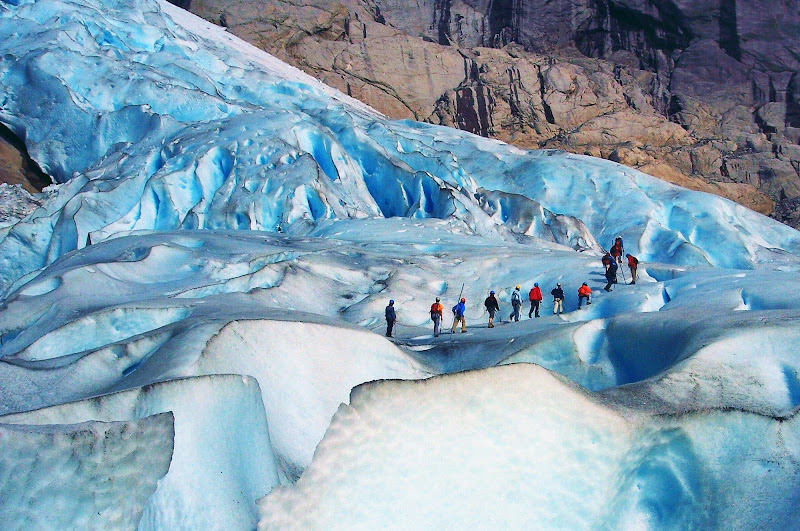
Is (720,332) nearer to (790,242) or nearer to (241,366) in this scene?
(241,366)

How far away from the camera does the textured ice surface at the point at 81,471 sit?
14.4 ft

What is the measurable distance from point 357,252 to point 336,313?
2294 mm

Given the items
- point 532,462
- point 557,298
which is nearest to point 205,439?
point 532,462

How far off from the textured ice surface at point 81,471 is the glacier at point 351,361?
0.04 ft

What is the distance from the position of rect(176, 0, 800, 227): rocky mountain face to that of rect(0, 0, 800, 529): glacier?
13.6m

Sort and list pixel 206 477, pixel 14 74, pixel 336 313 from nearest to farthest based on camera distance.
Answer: pixel 206 477 < pixel 336 313 < pixel 14 74

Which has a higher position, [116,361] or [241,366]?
[241,366]

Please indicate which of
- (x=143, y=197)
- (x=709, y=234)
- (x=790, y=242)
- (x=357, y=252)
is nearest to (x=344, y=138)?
(x=143, y=197)

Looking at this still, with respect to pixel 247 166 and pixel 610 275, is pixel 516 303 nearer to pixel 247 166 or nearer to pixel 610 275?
pixel 610 275

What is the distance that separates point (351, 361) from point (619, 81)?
32363 mm

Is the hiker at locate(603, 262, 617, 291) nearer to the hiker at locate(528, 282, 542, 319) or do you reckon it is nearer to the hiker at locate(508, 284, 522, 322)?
the hiker at locate(528, 282, 542, 319)

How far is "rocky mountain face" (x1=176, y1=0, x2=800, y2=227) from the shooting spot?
1265 inches

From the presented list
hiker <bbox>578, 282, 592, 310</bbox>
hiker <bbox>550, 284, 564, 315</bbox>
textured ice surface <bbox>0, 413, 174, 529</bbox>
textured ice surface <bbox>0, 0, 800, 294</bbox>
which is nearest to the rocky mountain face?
textured ice surface <bbox>0, 0, 800, 294</bbox>

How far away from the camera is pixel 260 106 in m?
22.7
